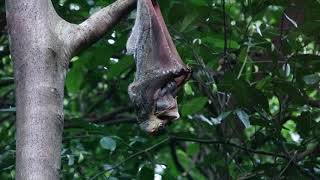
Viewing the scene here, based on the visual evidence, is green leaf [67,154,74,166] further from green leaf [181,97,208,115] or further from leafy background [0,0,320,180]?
green leaf [181,97,208,115]

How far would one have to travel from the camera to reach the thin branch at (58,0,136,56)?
57.3 inches

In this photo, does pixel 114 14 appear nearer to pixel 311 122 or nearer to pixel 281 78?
pixel 281 78

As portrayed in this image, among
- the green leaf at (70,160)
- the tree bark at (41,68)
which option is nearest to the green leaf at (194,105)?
the green leaf at (70,160)

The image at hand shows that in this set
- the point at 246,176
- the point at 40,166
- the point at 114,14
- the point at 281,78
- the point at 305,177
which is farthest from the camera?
the point at 246,176

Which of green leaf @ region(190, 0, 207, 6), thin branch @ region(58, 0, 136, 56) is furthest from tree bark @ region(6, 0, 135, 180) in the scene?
green leaf @ region(190, 0, 207, 6)

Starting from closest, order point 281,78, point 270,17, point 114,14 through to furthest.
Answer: point 114,14 < point 281,78 < point 270,17

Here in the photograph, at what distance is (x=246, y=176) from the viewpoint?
8.68 ft

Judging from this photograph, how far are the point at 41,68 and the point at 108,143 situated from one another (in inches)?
36.9

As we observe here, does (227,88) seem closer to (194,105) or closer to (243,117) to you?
(243,117)

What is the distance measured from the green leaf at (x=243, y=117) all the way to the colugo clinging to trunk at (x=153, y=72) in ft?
1.90

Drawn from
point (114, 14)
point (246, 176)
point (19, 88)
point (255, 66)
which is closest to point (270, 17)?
point (255, 66)

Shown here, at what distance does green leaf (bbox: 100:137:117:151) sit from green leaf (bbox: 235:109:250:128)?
1.40 feet

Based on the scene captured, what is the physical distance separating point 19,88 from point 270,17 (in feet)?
8.01

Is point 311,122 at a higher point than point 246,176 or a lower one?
higher
